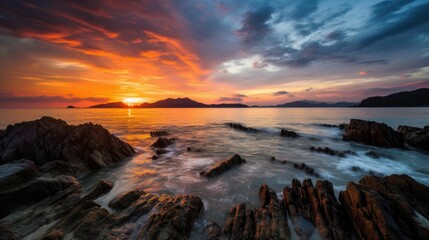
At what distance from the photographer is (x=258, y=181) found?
48.4 ft

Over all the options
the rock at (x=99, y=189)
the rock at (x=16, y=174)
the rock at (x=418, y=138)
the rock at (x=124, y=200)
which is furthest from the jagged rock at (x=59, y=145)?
the rock at (x=418, y=138)

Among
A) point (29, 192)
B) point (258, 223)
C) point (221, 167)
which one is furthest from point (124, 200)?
point (221, 167)

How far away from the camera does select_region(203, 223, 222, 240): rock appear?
805 centimetres

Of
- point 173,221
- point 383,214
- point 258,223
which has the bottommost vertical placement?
point 258,223

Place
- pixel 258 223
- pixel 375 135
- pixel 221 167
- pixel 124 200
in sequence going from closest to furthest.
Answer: pixel 258 223 → pixel 124 200 → pixel 221 167 → pixel 375 135

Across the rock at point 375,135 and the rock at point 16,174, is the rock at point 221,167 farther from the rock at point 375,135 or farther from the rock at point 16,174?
the rock at point 375,135

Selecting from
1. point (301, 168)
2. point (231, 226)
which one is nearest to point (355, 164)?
point (301, 168)

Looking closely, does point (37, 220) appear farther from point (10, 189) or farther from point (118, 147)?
point (118, 147)

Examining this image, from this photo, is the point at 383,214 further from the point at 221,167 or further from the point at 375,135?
the point at 375,135

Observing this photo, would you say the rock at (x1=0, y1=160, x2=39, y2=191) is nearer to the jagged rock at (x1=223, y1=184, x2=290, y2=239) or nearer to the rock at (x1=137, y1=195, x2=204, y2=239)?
the rock at (x1=137, y1=195, x2=204, y2=239)

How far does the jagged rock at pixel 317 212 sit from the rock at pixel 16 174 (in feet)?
50.9

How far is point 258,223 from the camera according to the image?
825cm

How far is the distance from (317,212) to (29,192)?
51.0ft

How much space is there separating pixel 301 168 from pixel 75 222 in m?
17.4
